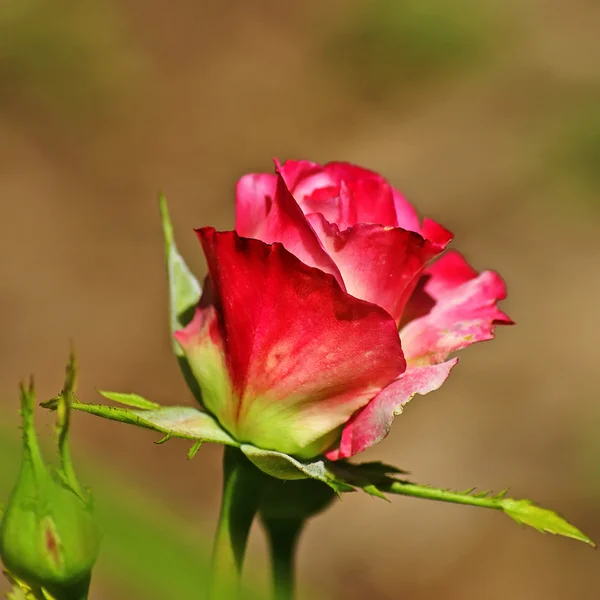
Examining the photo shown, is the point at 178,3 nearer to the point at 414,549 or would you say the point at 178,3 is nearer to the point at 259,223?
the point at 414,549

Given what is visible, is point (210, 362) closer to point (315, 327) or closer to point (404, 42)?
point (315, 327)

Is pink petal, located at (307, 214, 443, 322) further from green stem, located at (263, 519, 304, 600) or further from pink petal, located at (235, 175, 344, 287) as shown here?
green stem, located at (263, 519, 304, 600)

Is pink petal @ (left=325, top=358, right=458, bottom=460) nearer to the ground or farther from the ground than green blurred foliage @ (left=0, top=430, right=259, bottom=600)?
farther from the ground

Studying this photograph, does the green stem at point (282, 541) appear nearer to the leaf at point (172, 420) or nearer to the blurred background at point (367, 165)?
the leaf at point (172, 420)

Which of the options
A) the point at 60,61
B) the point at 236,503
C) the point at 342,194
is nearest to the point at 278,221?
the point at 342,194

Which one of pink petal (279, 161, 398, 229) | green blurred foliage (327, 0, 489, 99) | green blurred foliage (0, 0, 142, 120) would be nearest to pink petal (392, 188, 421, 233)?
pink petal (279, 161, 398, 229)

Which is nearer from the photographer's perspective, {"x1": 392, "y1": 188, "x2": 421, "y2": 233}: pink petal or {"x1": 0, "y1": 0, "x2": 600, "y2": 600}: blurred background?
{"x1": 392, "y1": 188, "x2": 421, "y2": 233}: pink petal
